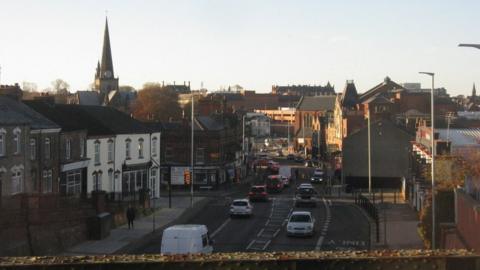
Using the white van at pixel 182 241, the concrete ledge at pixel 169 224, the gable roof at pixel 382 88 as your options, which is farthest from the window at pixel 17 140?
the gable roof at pixel 382 88

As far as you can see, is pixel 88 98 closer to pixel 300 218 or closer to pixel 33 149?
pixel 33 149

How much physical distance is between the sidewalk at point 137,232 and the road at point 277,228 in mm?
987

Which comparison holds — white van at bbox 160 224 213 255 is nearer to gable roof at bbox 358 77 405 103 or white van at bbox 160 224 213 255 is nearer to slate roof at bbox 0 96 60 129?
slate roof at bbox 0 96 60 129

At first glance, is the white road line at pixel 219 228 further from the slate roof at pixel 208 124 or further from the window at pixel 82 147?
the slate roof at pixel 208 124

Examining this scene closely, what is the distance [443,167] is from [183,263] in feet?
102

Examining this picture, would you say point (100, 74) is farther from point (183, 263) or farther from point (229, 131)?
point (183, 263)

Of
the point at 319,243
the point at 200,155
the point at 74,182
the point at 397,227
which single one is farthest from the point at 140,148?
the point at 319,243

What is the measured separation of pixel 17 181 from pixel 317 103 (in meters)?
128

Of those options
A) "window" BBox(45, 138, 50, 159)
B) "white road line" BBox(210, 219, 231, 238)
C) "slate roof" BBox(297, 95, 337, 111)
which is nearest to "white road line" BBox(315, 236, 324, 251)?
"white road line" BBox(210, 219, 231, 238)

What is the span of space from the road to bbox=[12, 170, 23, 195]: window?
310 inches

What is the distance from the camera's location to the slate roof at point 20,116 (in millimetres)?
35875

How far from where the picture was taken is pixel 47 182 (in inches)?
1592

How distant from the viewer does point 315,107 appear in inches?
6260

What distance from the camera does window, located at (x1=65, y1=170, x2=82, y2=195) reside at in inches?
1712
